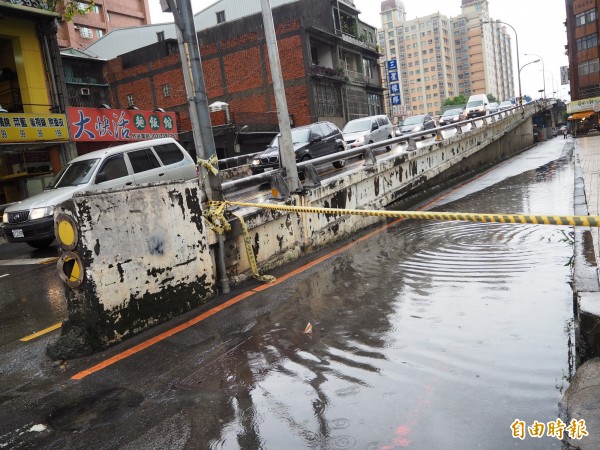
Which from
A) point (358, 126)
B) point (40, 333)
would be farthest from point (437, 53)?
point (40, 333)

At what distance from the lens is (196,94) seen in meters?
6.64

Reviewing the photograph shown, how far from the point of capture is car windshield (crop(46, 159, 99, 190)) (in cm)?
1066

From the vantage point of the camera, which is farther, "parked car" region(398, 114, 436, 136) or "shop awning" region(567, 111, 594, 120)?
"shop awning" region(567, 111, 594, 120)

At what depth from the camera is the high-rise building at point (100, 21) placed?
47062mm

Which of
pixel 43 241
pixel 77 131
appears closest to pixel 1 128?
pixel 77 131

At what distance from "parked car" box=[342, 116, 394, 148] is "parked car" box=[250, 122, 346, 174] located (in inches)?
97.5

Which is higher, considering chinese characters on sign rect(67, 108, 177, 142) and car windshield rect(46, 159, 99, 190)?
chinese characters on sign rect(67, 108, 177, 142)

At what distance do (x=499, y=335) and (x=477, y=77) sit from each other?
160820mm

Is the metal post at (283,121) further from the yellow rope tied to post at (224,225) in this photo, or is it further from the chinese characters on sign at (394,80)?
the chinese characters on sign at (394,80)

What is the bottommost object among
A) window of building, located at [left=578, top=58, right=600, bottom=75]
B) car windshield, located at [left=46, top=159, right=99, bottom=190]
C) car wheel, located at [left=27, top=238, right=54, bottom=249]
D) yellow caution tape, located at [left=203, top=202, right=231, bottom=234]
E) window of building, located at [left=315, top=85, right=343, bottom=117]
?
car wheel, located at [left=27, top=238, right=54, bottom=249]

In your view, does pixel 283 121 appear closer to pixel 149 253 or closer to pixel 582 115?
pixel 149 253

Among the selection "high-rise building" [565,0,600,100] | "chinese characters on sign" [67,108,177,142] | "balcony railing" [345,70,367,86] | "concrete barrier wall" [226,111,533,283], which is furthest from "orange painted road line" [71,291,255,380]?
"high-rise building" [565,0,600,100]

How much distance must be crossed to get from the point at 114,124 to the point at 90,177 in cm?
1113

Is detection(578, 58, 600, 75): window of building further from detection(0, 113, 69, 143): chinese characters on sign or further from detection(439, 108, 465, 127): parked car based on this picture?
detection(0, 113, 69, 143): chinese characters on sign
